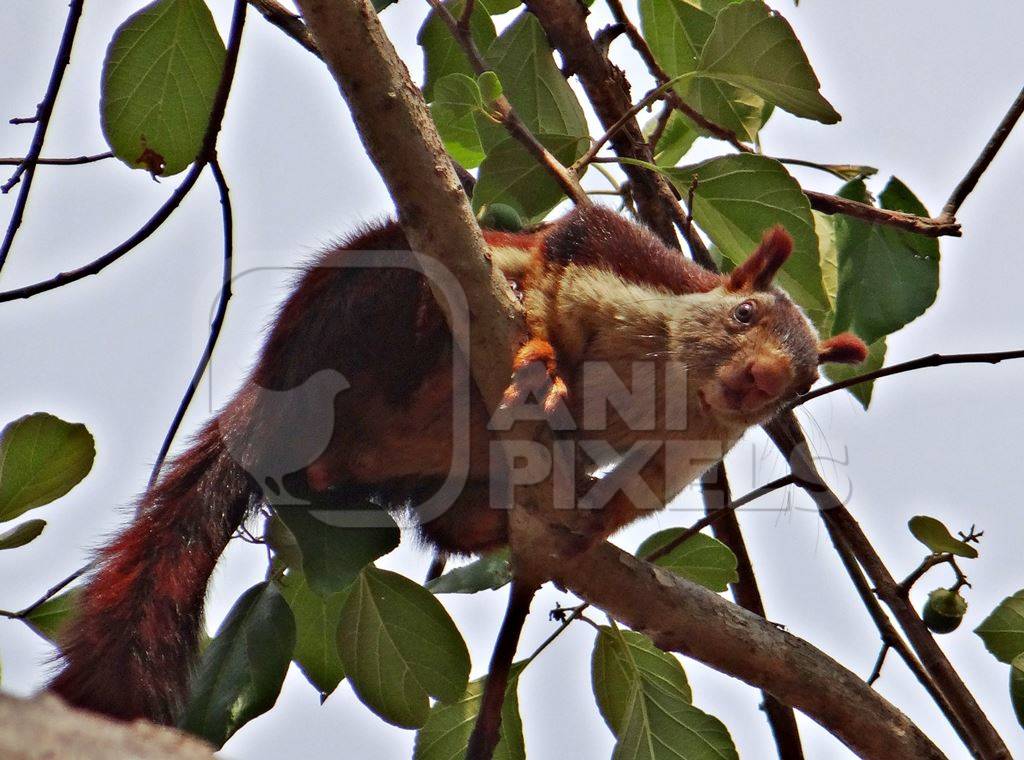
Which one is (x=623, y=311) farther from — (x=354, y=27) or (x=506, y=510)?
(x=354, y=27)

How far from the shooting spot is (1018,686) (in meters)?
2.40

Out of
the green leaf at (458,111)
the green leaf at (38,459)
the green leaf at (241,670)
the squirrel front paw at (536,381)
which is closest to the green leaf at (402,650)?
the green leaf at (241,670)

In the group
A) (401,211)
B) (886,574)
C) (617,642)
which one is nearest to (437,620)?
(617,642)

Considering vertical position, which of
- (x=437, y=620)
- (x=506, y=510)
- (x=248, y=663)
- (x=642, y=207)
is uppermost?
(x=642, y=207)

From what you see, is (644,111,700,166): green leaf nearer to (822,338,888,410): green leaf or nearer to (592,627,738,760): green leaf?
(822,338,888,410): green leaf

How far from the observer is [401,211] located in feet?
6.32

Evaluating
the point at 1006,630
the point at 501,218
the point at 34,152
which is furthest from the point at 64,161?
the point at 1006,630

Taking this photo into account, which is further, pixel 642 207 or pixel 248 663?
pixel 642 207

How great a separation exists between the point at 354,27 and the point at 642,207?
4.88 ft

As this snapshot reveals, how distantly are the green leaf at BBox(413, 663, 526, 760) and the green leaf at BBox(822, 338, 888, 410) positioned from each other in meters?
1.10

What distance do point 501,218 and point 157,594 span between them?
1.18 metres

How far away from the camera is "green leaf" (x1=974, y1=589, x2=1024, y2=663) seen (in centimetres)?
245

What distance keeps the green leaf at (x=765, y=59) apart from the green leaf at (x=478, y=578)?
1.23m

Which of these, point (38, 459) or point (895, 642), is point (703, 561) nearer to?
point (895, 642)
